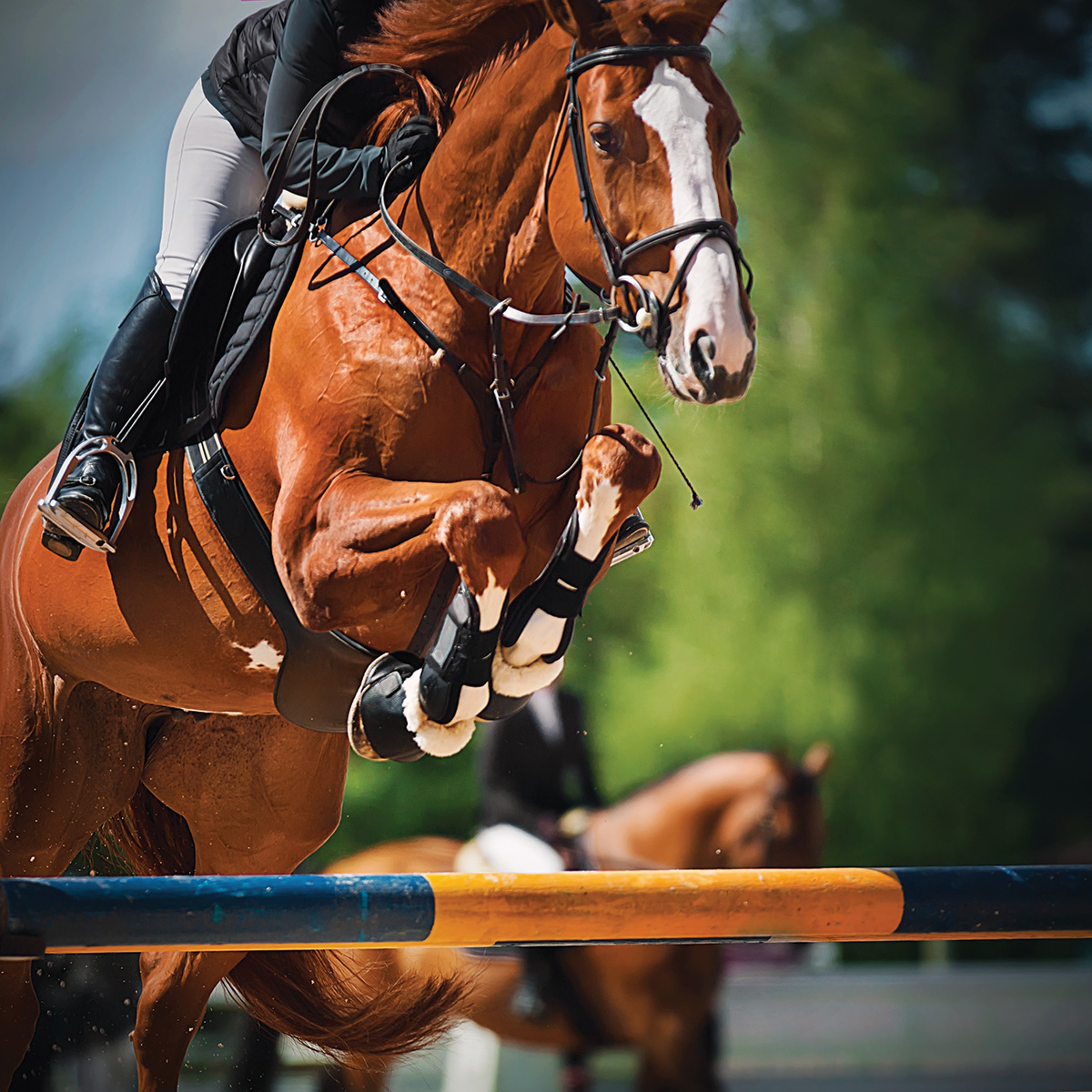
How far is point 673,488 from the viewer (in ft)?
32.2

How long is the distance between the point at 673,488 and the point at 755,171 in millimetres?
2863

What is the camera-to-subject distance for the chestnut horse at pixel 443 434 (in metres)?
1.99

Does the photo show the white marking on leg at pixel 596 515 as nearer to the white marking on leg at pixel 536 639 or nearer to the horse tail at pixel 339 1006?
the white marking on leg at pixel 536 639

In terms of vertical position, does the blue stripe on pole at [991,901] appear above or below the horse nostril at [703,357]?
below

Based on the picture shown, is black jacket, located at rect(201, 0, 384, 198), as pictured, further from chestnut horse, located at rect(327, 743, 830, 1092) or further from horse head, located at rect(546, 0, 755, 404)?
chestnut horse, located at rect(327, 743, 830, 1092)

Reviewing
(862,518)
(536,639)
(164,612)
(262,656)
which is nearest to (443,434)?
(536,639)

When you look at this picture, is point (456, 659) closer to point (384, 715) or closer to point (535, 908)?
point (384, 715)

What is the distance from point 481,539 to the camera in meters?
1.97

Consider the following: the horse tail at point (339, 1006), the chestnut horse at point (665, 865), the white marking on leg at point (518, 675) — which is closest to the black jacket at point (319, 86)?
the white marking on leg at point (518, 675)

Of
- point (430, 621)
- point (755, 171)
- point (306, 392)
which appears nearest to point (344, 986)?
point (430, 621)

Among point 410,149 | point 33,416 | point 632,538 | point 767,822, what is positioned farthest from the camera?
point 33,416

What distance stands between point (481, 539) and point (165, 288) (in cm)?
109

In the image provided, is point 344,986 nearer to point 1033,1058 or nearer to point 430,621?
point 430,621

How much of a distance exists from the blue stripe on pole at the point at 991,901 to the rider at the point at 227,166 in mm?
1555
